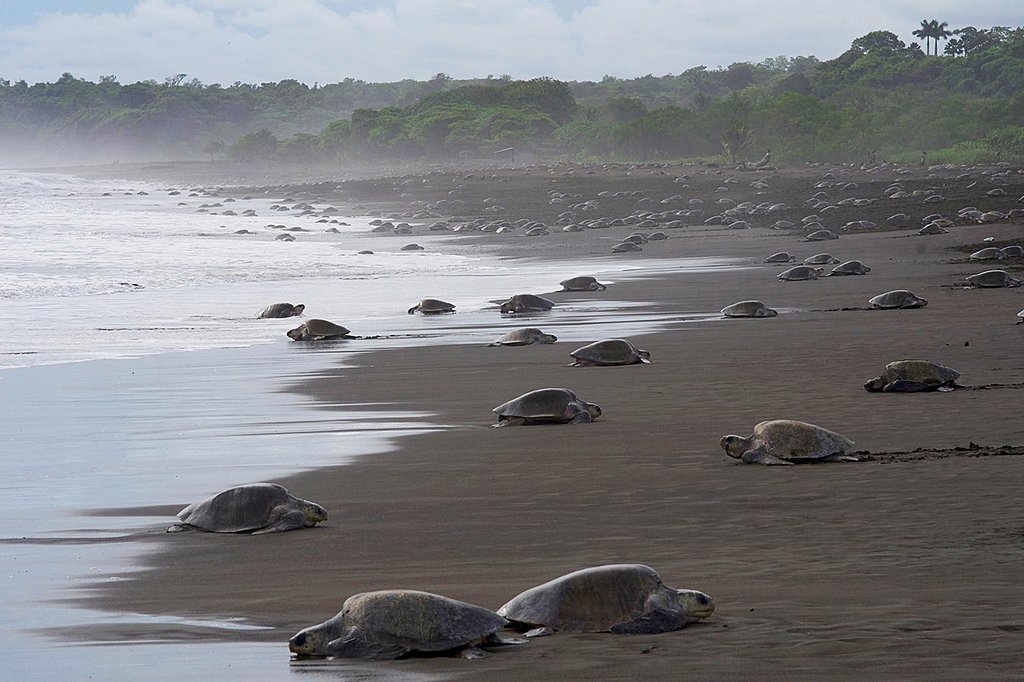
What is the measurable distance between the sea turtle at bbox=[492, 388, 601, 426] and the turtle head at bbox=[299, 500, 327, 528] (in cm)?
231

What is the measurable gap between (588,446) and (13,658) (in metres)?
3.60

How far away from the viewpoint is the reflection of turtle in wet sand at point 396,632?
3557 mm

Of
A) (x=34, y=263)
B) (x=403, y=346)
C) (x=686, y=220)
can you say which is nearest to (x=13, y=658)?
(x=403, y=346)

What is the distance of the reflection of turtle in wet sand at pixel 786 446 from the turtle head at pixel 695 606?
7.99ft

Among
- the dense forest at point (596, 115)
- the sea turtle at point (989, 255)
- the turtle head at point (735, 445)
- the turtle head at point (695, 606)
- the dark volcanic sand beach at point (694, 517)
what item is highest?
the dense forest at point (596, 115)

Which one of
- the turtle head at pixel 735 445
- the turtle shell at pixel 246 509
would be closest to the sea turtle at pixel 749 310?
the turtle head at pixel 735 445

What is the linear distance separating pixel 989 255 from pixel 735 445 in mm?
11874

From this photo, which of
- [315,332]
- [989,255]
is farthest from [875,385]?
[989,255]

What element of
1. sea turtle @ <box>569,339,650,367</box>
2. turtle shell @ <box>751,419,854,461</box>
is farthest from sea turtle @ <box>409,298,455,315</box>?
turtle shell @ <box>751,419,854,461</box>

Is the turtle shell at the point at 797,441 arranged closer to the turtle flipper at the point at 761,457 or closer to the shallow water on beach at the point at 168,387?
the turtle flipper at the point at 761,457

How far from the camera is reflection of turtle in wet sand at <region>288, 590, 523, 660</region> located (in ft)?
11.7

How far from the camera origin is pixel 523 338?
11023 millimetres

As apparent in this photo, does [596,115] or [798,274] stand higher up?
[596,115]

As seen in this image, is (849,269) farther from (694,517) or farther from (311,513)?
(311,513)
